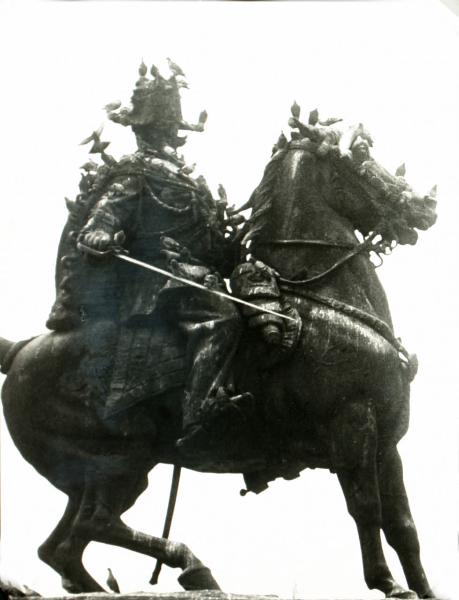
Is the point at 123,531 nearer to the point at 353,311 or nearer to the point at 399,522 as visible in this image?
the point at 399,522

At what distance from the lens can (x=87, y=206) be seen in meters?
5.91

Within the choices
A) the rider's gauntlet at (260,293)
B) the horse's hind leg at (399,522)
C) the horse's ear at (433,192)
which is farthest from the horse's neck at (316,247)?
the horse's hind leg at (399,522)

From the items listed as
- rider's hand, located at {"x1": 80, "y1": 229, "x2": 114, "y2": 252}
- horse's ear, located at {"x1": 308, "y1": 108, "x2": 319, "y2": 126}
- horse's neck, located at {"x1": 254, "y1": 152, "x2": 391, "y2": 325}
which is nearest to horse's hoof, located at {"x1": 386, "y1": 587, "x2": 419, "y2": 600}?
horse's neck, located at {"x1": 254, "y1": 152, "x2": 391, "y2": 325}

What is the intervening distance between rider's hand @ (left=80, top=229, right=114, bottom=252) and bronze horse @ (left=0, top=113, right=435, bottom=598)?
301 millimetres

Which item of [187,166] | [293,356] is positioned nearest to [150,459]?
[293,356]

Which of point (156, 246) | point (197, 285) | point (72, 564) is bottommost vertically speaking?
point (72, 564)

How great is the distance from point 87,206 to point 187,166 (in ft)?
Result: 1.51

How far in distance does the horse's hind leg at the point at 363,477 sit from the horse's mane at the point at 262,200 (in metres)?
0.86

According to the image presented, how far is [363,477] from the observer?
5.55m

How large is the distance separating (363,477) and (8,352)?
4.94 feet

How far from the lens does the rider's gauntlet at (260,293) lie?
5.67m

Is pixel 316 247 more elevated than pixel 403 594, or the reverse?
pixel 316 247

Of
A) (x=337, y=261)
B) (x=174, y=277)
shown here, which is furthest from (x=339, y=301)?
(x=174, y=277)

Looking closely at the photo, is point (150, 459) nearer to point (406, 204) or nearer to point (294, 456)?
point (294, 456)
